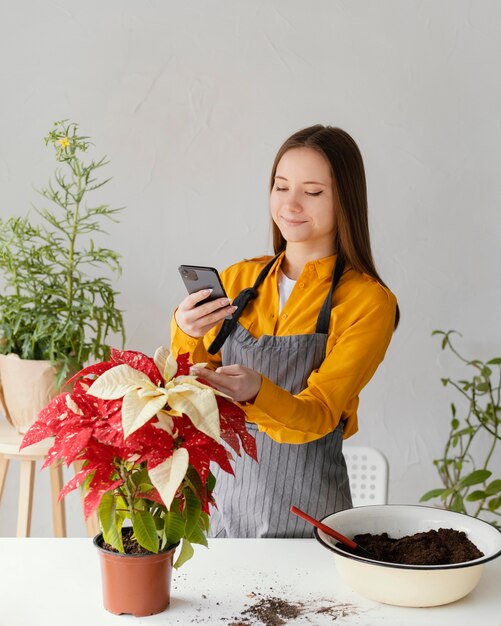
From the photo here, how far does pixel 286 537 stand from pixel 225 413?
0.62 meters

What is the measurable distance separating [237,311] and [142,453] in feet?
2.60

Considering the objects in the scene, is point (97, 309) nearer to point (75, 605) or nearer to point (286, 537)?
point (286, 537)

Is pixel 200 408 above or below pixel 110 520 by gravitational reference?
above

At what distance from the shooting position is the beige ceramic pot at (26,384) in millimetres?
2213

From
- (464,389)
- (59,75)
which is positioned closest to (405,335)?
(464,389)

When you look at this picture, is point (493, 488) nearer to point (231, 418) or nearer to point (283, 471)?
point (283, 471)

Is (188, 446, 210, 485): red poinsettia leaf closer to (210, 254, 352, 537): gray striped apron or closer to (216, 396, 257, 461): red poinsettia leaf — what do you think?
(216, 396, 257, 461): red poinsettia leaf

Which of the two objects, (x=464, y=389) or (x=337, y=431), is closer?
(x=337, y=431)

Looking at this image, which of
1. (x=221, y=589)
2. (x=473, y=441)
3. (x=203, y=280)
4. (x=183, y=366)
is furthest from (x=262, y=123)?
(x=221, y=589)

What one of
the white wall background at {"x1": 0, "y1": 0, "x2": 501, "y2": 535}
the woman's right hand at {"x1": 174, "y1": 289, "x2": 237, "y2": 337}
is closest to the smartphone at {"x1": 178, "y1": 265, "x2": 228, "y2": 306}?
the woman's right hand at {"x1": 174, "y1": 289, "x2": 237, "y2": 337}

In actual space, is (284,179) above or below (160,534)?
above

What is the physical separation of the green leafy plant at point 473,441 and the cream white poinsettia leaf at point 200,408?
159cm

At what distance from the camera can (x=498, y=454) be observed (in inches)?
106

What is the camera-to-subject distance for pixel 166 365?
45.6 inches
